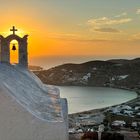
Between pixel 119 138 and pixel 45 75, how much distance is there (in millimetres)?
90437

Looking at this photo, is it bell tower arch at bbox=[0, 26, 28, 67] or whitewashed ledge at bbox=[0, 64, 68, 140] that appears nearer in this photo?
whitewashed ledge at bbox=[0, 64, 68, 140]

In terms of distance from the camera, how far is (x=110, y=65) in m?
110

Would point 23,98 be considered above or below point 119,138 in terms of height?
above

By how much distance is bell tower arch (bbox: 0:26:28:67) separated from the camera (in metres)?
14.3

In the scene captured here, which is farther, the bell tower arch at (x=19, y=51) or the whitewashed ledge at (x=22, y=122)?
the bell tower arch at (x=19, y=51)

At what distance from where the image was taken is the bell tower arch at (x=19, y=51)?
14.3 metres

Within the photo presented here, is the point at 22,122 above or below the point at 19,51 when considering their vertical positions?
below

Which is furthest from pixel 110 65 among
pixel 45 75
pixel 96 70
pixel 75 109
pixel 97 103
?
pixel 75 109

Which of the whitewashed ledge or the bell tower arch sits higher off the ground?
the bell tower arch

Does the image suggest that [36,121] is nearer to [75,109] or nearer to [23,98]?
[23,98]

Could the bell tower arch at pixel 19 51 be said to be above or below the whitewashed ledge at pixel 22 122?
above

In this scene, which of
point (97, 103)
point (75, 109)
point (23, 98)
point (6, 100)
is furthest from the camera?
point (97, 103)

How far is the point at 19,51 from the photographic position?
14.9 meters

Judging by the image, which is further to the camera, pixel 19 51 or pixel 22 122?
pixel 19 51
